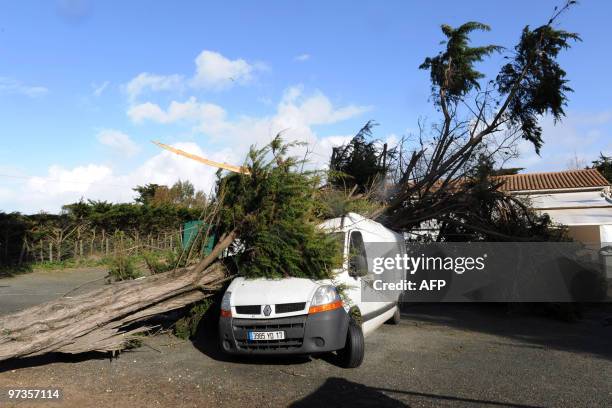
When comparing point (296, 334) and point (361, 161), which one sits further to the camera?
point (361, 161)

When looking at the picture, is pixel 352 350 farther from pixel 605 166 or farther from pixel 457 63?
pixel 605 166

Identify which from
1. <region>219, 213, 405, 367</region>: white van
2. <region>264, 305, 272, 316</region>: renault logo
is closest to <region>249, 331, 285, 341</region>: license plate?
<region>219, 213, 405, 367</region>: white van

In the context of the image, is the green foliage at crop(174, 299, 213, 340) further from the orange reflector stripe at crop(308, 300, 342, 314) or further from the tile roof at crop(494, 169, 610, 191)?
the tile roof at crop(494, 169, 610, 191)

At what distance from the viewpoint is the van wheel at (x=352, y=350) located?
6872 mm

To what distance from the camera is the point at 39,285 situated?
1798cm

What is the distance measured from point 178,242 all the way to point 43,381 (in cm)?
301

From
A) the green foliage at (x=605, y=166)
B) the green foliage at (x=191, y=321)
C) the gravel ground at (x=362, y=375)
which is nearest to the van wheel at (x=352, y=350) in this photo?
the gravel ground at (x=362, y=375)

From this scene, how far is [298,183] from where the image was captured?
823 centimetres

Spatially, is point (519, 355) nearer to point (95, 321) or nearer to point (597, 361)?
point (597, 361)

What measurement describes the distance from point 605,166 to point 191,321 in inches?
2089

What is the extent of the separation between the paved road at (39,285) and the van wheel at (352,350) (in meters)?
5.91

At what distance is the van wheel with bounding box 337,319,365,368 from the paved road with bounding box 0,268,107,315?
5.91 meters

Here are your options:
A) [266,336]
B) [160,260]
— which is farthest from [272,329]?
[160,260]

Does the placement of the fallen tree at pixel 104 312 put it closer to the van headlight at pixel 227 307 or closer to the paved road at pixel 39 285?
the van headlight at pixel 227 307
